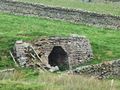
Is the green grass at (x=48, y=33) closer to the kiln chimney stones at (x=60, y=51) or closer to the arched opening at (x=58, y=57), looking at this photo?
the kiln chimney stones at (x=60, y=51)

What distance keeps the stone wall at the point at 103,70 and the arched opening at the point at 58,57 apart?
5.09 m

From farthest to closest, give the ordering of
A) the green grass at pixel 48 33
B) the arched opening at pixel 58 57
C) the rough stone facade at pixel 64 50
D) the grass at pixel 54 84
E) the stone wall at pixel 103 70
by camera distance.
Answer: the arched opening at pixel 58 57 < the rough stone facade at pixel 64 50 < the green grass at pixel 48 33 < the stone wall at pixel 103 70 < the grass at pixel 54 84

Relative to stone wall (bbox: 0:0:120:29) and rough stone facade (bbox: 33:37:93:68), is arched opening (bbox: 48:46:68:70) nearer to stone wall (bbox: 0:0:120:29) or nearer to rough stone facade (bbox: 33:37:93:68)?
rough stone facade (bbox: 33:37:93:68)

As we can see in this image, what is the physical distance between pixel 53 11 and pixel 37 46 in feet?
61.0

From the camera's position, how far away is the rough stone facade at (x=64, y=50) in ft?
140

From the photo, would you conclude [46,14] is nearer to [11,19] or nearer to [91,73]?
[11,19]

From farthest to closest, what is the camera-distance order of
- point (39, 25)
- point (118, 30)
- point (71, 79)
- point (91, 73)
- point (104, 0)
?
1. point (104, 0)
2. point (118, 30)
3. point (39, 25)
4. point (91, 73)
5. point (71, 79)

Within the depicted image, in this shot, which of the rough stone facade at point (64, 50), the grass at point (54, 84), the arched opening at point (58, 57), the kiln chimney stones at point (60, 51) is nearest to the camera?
the grass at point (54, 84)

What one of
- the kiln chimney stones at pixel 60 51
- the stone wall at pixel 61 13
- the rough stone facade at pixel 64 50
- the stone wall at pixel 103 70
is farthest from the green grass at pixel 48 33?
the stone wall at pixel 103 70

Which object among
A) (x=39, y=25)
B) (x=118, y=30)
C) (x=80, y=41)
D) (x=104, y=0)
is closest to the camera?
(x=80, y=41)

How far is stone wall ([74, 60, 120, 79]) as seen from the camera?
36.7m

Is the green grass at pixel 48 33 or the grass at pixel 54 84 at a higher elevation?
the grass at pixel 54 84

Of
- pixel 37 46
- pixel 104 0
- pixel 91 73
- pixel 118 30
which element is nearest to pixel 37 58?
pixel 37 46

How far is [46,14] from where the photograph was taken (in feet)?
199
